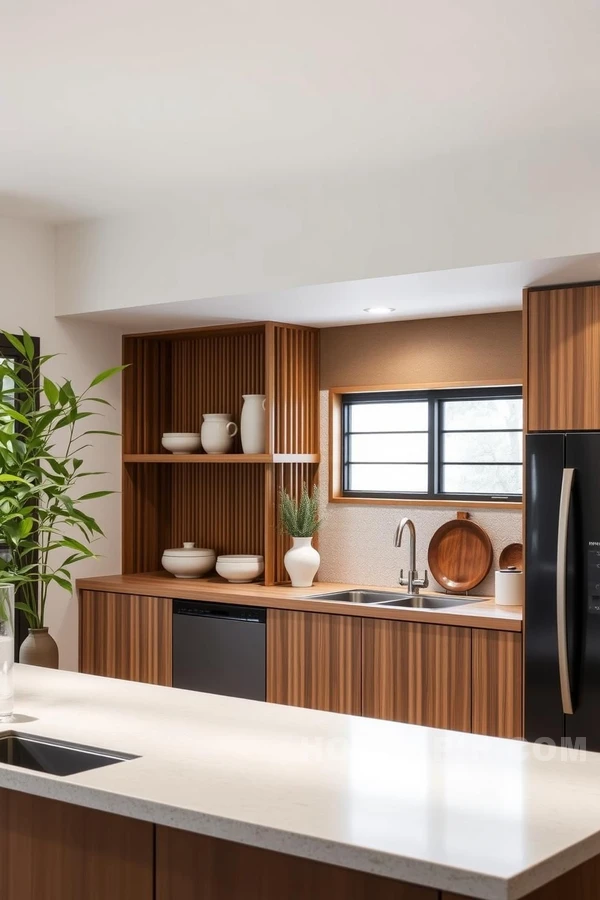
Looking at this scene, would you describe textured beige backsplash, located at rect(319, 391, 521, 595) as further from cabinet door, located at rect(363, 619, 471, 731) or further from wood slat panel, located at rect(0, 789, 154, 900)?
wood slat panel, located at rect(0, 789, 154, 900)

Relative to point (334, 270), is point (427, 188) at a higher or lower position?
higher

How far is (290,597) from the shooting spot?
15.8 feet

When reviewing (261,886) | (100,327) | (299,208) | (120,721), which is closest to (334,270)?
(299,208)

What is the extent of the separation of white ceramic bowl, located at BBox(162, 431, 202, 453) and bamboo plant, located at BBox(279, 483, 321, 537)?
637 mm

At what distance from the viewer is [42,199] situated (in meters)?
4.76

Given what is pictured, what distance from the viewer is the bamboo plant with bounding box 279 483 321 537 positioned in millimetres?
5258

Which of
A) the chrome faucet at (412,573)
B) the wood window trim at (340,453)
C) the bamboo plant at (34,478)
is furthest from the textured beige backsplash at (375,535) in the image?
the bamboo plant at (34,478)

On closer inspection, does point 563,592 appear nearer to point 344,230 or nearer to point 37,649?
point 344,230

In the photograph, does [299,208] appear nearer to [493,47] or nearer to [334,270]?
[334,270]

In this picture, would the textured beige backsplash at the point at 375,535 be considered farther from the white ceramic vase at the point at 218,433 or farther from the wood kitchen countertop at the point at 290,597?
the white ceramic vase at the point at 218,433

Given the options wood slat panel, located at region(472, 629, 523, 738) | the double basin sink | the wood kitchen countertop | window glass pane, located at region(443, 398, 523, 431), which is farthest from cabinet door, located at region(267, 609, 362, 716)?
window glass pane, located at region(443, 398, 523, 431)

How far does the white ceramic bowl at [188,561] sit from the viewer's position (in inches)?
222

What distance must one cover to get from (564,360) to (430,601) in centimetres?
143

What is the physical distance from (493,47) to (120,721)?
203cm
